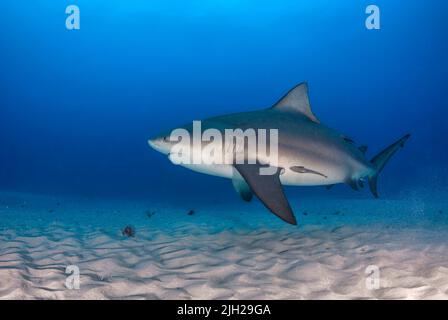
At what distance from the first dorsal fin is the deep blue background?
3794 cm

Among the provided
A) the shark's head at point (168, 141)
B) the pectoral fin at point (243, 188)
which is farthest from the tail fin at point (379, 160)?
the shark's head at point (168, 141)

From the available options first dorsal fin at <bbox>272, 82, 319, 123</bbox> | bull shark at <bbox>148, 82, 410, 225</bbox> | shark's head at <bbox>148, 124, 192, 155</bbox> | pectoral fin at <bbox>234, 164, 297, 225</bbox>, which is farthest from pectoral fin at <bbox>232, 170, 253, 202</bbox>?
first dorsal fin at <bbox>272, 82, 319, 123</bbox>

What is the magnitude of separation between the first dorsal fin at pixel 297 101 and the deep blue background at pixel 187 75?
124ft

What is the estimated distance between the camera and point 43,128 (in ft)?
286

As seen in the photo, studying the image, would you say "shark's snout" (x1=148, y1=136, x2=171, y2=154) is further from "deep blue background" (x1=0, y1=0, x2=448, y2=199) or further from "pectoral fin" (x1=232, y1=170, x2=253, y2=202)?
"deep blue background" (x1=0, y1=0, x2=448, y2=199)

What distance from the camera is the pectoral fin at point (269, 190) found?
3.58 metres

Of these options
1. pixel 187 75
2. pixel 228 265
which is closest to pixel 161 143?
pixel 228 265

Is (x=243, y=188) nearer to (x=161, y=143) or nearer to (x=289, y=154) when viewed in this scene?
(x=289, y=154)

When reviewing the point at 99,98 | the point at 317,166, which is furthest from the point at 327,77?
the point at 317,166

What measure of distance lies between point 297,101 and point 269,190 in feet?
7.59

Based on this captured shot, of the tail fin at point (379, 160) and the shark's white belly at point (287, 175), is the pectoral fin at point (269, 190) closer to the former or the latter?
the shark's white belly at point (287, 175)

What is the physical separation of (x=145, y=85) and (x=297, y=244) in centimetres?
8909
